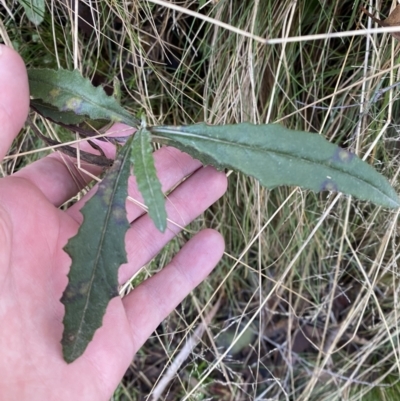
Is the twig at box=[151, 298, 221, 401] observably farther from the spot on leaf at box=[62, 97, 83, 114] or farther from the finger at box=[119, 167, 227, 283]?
the spot on leaf at box=[62, 97, 83, 114]

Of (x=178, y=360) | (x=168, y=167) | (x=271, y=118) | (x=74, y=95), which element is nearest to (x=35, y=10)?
(x=74, y=95)

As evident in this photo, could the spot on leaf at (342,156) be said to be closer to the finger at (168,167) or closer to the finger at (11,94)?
the finger at (168,167)

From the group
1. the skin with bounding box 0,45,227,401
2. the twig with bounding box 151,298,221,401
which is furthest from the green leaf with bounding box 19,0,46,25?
the twig with bounding box 151,298,221,401

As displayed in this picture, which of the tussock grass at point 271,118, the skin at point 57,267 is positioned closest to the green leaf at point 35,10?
the tussock grass at point 271,118

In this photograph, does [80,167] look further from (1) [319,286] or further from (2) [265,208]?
(1) [319,286]

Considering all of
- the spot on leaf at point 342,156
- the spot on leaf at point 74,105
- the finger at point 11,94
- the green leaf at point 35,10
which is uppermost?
the green leaf at point 35,10

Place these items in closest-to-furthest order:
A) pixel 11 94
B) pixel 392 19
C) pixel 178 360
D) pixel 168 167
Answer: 1. pixel 11 94
2. pixel 392 19
3. pixel 168 167
4. pixel 178 360

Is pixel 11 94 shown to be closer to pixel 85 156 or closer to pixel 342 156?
pixel 85 156

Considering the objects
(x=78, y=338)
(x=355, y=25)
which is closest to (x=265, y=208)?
(x=355, y=25)
